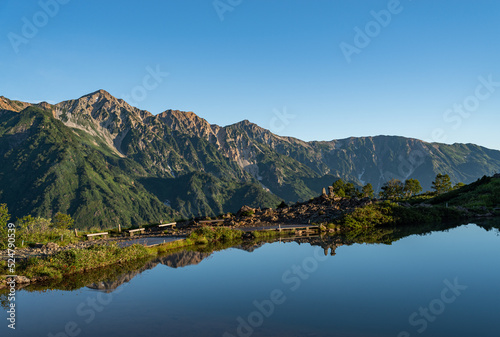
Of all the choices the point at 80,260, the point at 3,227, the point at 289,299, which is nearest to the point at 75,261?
the point at 80,260

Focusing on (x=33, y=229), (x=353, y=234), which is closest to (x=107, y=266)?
(x=33, y=229)

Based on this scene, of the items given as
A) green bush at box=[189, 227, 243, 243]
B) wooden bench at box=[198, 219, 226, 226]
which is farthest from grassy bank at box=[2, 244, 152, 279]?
wooden bench at box=[198, 219, 226, 226]

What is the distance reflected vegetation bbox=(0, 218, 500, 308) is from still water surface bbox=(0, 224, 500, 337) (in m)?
0.92

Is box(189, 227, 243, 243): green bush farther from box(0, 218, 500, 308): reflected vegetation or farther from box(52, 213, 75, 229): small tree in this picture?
box(52, 213, 75, 229): small tree

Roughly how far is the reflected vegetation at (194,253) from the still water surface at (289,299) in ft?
3.02

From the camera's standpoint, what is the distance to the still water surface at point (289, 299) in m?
22.7

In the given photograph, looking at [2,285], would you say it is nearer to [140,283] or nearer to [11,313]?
[11,313]

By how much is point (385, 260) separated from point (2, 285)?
38.1m

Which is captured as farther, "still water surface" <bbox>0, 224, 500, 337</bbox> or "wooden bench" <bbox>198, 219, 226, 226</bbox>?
"wooden bench" <bbox>198, 219, 226, 226</bbox>

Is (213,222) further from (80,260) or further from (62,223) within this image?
(80,260)

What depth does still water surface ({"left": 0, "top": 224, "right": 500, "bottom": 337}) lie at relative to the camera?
22.7 meters

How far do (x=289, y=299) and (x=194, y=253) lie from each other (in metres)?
24.0

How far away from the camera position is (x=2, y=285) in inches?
1325

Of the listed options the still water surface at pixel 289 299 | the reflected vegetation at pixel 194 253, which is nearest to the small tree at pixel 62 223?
the reflected vegetation at pixel 194 253
